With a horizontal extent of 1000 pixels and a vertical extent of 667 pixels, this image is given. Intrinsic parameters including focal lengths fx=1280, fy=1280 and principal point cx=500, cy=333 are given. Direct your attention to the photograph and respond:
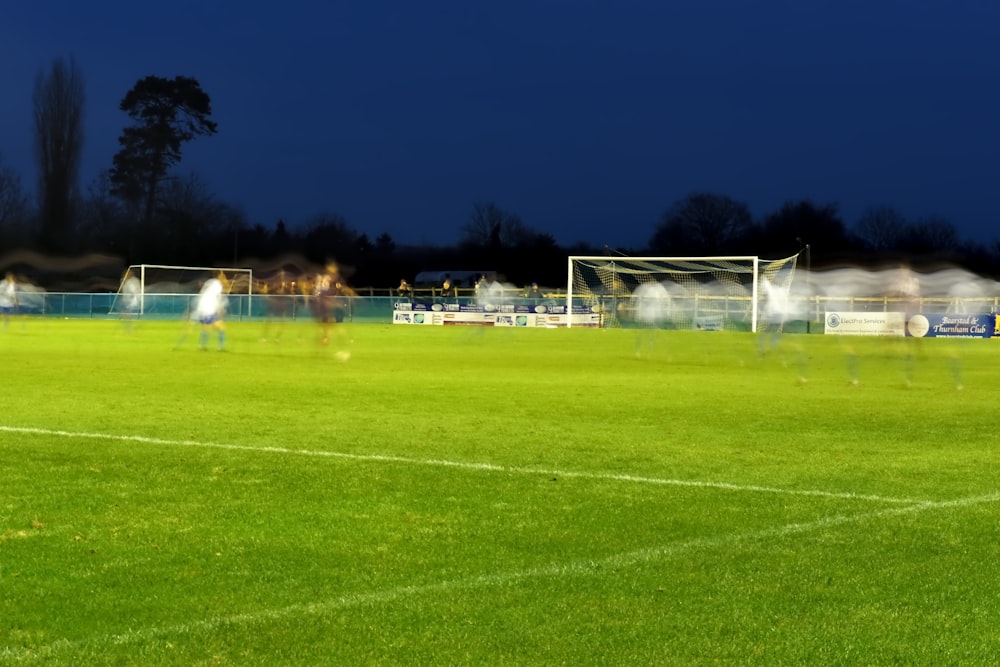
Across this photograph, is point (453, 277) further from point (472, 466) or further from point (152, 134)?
point (472, 466)

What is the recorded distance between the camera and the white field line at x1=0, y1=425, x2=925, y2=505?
33.1ft

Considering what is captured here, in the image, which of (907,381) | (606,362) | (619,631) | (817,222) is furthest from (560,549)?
(817,222)

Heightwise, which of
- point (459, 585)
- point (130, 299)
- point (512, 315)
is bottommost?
point (459, 585)

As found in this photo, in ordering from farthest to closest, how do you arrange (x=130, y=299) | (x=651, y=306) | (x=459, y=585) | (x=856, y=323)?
(x=651, y=306) < (x=130, y=299) < (x=856, y=323) < (x=459, y=585)

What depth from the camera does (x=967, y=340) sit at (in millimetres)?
48500

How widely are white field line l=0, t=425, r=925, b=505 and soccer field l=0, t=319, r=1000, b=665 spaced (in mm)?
50

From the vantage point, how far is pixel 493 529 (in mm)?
8398

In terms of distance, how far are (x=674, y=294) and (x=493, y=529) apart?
51.7 meters

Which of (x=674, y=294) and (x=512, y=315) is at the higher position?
(x=674, y=294)

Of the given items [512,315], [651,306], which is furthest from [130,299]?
[651,306]

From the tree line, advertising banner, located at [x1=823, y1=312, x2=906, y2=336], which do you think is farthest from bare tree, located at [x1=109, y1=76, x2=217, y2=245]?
advertising banner, located at [x1=823, y1=312, x2=906, y2=336]

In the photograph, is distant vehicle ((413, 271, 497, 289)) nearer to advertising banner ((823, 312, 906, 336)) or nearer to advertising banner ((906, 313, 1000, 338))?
advertising banner ((823, 312, 906, 336))

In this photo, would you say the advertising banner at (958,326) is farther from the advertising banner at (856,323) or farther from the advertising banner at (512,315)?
the advertising banner at (512,315)

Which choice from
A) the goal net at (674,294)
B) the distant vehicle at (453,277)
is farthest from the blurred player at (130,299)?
the distant vehicle at (453,277)
